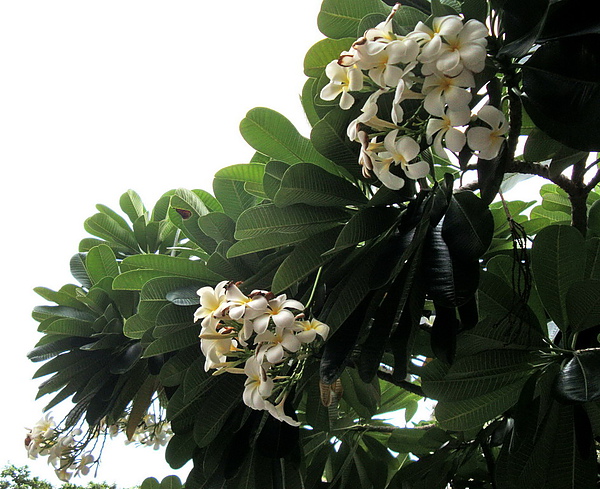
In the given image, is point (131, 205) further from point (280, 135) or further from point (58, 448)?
point (280, 135)

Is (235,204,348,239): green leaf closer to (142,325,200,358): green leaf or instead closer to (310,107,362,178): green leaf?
(310,107,362,178): green leaf

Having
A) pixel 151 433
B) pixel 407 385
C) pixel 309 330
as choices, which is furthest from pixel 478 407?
pixel 151 433

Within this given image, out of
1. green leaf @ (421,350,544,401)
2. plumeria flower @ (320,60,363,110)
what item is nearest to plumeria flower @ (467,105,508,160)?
plumeria flower @ (320,60,363,110)

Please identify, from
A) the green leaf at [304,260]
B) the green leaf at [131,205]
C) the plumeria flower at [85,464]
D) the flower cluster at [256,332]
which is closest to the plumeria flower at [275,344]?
the flower cluster at [256,332]

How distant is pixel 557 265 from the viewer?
92 cm

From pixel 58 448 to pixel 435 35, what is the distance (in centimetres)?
136

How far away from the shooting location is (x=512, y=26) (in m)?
0.71

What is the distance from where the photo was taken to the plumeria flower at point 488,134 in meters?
0.70

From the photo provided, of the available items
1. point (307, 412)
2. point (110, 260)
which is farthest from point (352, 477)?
point (110, 260)

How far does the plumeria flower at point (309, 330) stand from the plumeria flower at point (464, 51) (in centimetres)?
35

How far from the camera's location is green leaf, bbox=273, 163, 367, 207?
0.86 metres

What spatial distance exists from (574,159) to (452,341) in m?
0.34

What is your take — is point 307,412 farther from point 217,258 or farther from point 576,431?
point 576,431

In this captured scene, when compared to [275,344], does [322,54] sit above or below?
above
